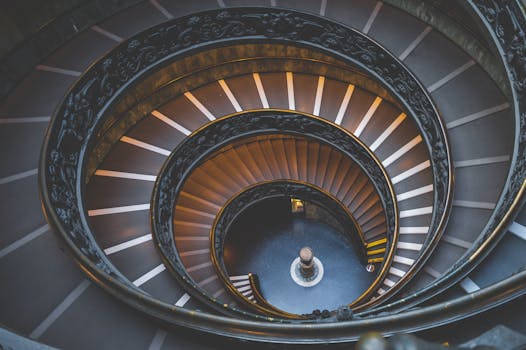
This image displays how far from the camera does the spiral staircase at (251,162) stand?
5.18 metres

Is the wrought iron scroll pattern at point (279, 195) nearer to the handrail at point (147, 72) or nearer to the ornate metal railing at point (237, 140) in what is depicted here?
the ornate metal railing at point (237, 140)

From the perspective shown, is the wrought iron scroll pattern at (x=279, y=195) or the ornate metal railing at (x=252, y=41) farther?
the wrought iron scroll pattern at (x=279, y=195)

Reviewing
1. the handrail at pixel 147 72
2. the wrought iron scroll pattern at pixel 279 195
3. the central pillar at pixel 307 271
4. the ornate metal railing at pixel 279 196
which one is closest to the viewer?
the handrail at pixel 147 72

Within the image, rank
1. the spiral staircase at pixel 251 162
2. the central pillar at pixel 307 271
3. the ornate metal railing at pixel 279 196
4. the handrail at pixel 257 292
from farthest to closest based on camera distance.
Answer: the central pillar at pixel 307 271 < the ornate metal railing at pixel 279 196 < the handrail at pixel 257 292 < the spiral staircase at pixel 251 162

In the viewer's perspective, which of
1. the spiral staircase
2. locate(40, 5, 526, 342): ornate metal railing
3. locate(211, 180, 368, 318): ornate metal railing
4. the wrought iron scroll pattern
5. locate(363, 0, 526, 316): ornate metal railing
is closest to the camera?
locate(40, 5, 526, 342): ornate metal railing

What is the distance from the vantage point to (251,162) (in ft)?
42.2

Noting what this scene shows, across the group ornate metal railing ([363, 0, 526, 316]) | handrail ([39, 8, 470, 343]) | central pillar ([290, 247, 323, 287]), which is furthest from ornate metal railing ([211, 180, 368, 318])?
ornate metal railing ([363, 0, 526, 316])

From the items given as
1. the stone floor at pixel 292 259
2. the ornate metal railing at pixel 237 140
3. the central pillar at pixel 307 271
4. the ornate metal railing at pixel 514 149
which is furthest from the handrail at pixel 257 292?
the ornate metal railing at pixel 514 149

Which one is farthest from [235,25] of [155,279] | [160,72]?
[155,279]

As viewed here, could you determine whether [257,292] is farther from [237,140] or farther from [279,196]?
[237,140]

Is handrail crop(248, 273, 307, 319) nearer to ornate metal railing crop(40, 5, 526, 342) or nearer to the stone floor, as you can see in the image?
the stone floor

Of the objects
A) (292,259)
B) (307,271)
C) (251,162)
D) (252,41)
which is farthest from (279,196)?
(252,41)

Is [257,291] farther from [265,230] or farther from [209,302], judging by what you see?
[209,302]

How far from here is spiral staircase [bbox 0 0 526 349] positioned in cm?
518
